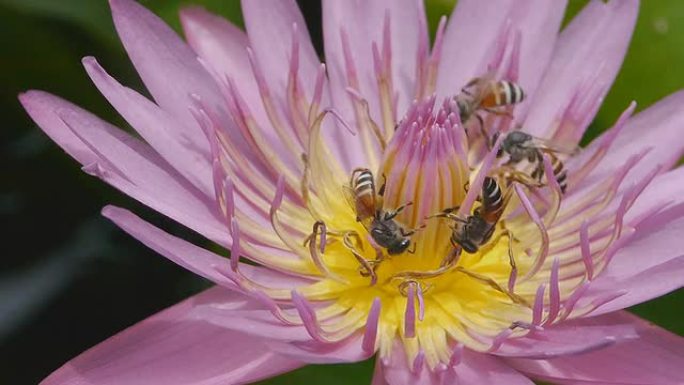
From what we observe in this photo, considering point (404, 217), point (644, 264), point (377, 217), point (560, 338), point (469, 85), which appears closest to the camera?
point (560, 338)

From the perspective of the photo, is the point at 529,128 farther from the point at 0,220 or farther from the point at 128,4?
the point at 0,220

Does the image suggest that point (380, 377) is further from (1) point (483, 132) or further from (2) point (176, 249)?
(1) point (483, 132)

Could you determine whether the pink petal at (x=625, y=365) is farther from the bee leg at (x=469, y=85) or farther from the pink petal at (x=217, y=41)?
the pink petal at (x=217, y=41)

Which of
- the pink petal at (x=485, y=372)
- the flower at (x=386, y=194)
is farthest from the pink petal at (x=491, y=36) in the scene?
the pink petal at (x=485, y=372)

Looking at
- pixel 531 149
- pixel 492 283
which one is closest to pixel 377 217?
pixel 492 283

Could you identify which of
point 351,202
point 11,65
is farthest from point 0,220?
point 351,202

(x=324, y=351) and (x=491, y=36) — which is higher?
(x=491, y=36)
